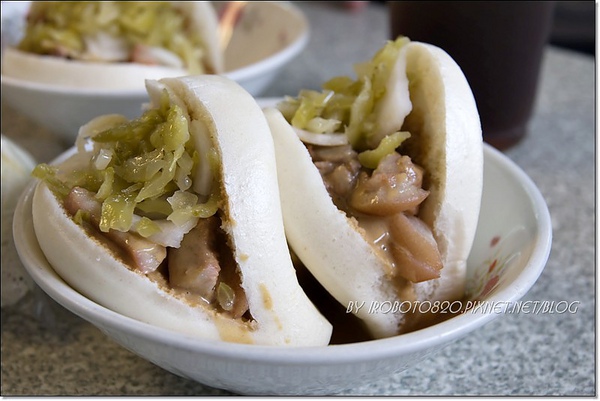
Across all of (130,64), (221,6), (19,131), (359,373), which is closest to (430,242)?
(359,373)

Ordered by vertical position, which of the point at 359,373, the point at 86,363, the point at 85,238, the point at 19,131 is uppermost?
the point at 85,238

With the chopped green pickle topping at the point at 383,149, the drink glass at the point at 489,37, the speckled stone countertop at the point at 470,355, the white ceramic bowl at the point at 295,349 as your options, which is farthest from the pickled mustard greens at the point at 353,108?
the drink glass at the point at 489,37

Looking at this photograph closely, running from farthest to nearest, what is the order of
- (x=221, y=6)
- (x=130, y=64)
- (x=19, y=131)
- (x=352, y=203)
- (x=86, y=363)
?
(x=221, y=6) → (x=19, y=131) → (x=130, y=64) → (x=86, y=363) → (x=352, y=203)

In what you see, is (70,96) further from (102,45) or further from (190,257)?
(190,257)

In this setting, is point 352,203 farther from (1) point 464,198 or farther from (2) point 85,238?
(2) point 85,238

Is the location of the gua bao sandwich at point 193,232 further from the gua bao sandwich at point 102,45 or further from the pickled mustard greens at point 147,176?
the gua bao sandwich at point 102,45

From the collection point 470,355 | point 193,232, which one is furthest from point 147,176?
point 470,355
